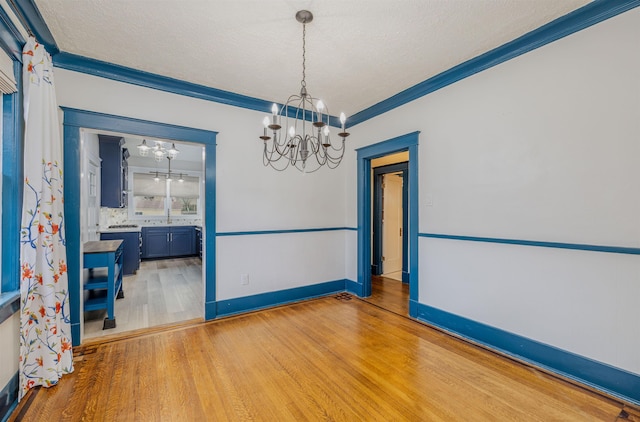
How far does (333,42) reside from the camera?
2414mm

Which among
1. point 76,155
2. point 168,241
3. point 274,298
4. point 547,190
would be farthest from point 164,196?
point 547,190

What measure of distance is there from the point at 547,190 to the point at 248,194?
3025mm

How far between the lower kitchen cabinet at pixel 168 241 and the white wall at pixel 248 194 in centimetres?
485

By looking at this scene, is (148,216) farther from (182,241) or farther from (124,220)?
(182,241)

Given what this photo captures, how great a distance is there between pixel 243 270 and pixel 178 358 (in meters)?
1.25

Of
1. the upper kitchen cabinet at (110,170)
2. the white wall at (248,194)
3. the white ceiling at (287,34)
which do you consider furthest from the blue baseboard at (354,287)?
the upper kitchen cabinet at (110,170)

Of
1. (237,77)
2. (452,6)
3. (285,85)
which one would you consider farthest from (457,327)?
(237,77)

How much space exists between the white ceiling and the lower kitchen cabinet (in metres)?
5.37

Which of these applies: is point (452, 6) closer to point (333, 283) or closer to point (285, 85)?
point (285, 85)

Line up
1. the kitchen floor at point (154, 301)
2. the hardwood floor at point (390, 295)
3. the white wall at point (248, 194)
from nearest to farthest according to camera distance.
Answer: the white wall at point (248, 194) → the kitchen floor at point (154, 301) → the hardwood floor at point (390, 295)

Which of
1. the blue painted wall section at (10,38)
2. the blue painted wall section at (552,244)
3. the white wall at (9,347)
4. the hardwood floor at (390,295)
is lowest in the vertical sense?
the hardwood floor at (390,295)

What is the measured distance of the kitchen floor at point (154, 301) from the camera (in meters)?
3.20

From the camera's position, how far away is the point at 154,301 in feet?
13.0

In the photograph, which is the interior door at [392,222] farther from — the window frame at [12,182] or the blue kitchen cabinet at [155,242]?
the blue kitchen cabinet at [155,242]
